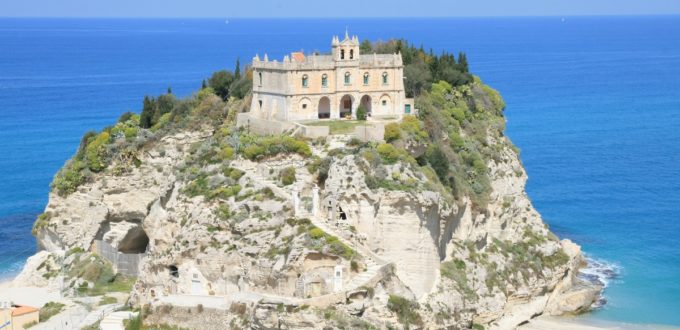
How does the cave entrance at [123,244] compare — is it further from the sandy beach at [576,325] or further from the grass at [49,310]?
the sandy beach at [576,325]

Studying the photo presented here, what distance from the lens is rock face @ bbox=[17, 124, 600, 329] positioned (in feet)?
141

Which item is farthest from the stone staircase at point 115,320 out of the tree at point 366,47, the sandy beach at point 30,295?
the tree at point 366,47

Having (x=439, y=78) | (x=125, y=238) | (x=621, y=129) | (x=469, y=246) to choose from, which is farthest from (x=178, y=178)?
(x=621, y=129)

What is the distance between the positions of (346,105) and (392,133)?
633 cm

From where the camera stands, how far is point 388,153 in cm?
4784

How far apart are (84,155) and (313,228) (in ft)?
64.5

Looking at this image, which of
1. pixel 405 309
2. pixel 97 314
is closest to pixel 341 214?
pixel 405 309

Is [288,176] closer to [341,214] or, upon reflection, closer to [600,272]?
[341,214]

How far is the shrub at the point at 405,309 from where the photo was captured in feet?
142

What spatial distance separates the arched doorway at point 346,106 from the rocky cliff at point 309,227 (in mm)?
3610

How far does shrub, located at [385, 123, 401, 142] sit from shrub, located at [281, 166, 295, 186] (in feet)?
15.2

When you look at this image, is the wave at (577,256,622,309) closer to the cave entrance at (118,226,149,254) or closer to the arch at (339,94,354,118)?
the arch at (339,94,354,118)

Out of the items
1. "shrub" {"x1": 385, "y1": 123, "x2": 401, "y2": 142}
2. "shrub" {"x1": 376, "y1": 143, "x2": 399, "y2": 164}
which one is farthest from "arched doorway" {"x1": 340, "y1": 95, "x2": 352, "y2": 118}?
"shrub" {"x1": 376, "y1": 143, "x2": 399, "y2": 164}

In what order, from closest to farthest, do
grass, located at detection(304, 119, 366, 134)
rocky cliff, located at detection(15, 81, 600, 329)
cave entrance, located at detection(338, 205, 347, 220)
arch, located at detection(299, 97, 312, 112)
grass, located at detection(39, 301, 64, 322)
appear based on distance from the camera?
1. rocky cliff, located at detection(15, 81, 600, 329)
2. cave entrance, located at detection(338, 205, 347, 220)
3. grass, located at detection(39, 301, 64, 322)
4. grass, located at detection(304, 119, 366, 134)
5. arch, located at detection(299, 97, 312, 112)
